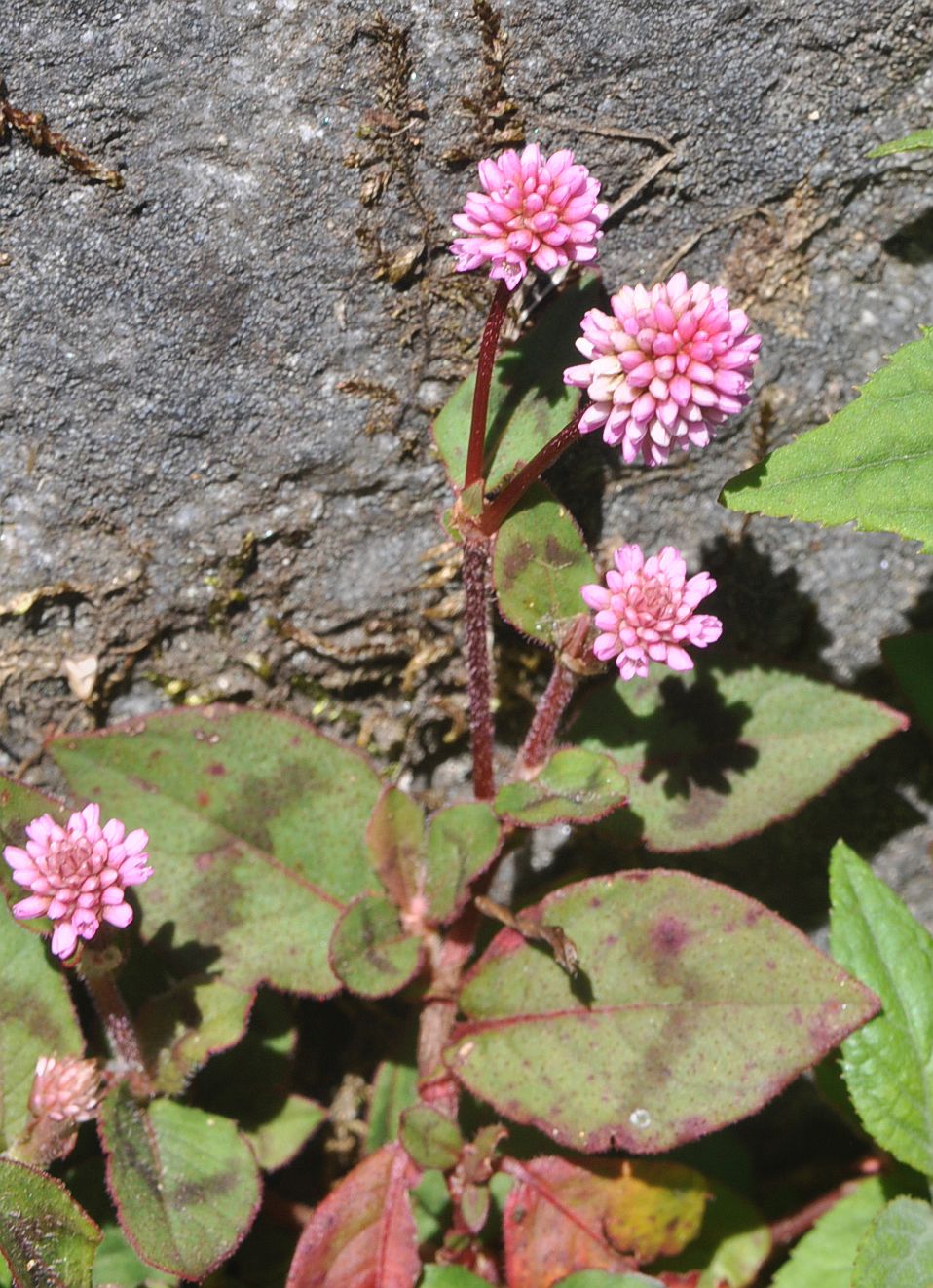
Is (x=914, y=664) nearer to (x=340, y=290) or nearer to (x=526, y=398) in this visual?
(x=526, y=398)

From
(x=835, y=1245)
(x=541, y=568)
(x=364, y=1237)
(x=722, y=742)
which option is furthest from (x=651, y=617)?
(x=835, y=1245)

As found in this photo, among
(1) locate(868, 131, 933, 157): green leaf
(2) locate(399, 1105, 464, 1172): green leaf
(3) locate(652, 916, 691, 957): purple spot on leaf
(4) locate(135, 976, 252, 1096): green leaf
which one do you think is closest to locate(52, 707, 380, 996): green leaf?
(4) locate(135, 976, 252, 1096): green leaf

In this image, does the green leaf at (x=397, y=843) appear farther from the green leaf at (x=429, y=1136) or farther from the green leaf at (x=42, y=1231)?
the green leaf at (x=42, y=1231)

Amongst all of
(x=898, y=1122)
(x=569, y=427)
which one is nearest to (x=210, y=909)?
(x=569, y=427)

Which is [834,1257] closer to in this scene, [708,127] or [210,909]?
[210,909]

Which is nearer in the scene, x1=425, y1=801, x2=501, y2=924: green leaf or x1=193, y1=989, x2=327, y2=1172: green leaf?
x1=425, y1=801, x2=501, y2=924: green leaf

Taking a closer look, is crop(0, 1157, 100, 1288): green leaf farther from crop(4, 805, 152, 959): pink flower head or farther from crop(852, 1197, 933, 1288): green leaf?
crop(852, 1197, 933, 1288): green leaf
